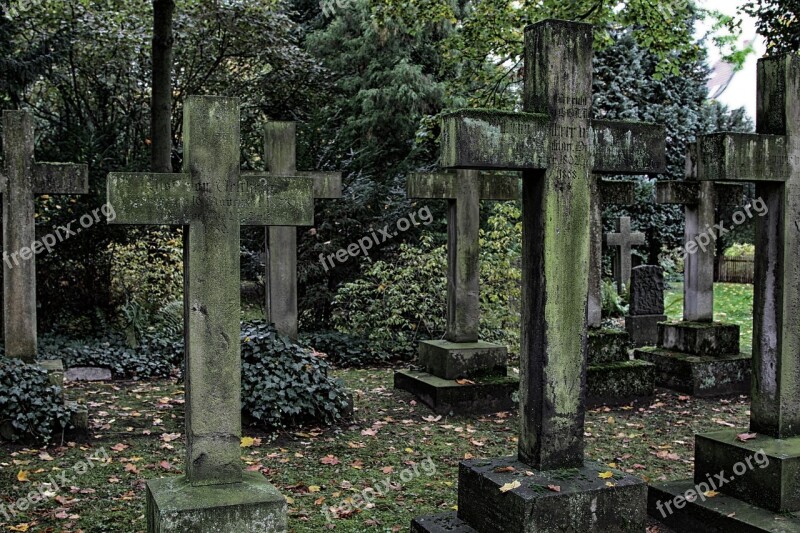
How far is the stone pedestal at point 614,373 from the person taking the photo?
31.1 feet

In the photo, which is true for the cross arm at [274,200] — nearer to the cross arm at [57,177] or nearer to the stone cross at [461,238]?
the cross arm at [57,177]

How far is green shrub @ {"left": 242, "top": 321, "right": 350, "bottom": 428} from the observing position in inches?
310

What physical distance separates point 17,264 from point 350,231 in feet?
21.4

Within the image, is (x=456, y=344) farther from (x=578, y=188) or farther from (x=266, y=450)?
(x=578, y=188)

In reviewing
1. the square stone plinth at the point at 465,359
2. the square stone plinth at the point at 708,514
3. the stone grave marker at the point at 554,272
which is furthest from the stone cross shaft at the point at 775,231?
the square stone plinth at the point at 465,359

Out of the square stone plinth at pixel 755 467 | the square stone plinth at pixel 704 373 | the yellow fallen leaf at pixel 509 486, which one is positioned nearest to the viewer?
the yellow fallen leaf at pixel 509 486

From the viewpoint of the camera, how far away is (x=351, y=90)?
1875cm

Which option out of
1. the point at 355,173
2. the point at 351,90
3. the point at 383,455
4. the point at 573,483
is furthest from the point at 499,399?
the point at 351,90

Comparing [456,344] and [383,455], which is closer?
[383,455]

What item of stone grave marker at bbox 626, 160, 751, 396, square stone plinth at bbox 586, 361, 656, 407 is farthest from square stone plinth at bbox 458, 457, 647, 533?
stone grave marker at bbox 626, 160, 751, 396

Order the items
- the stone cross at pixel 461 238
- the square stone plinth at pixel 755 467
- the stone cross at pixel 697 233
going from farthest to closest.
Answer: the stone cross at pixel 697 233
the stone cross at pixel 461 238
the square stone plinth at pixel 755 467

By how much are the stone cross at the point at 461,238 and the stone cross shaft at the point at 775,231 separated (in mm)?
4536

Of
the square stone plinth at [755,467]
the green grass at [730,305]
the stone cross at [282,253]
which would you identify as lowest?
the green grass at [730,305]

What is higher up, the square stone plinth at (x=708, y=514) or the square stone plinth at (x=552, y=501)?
the square stone plinth at (x=552, y=501)
